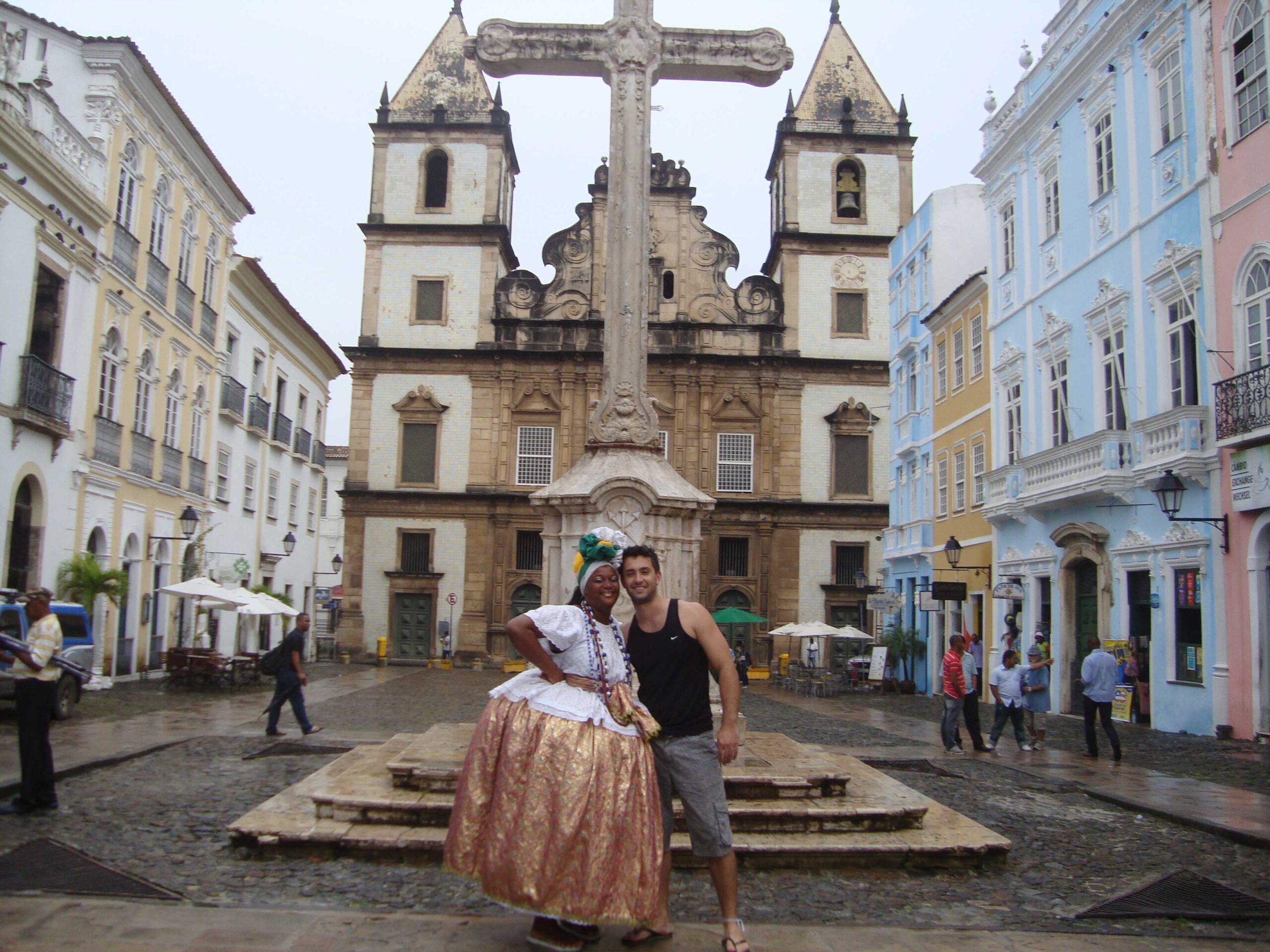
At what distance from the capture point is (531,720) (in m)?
4.64

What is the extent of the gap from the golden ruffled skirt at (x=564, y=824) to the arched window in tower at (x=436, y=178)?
35587 mm

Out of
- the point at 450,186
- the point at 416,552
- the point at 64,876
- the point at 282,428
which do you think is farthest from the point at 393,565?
the point at 64,876

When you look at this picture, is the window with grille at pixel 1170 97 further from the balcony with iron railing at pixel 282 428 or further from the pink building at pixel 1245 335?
the balcony with iron railing at pixel 282 428

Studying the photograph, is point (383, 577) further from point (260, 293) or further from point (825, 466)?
point (825, 466)

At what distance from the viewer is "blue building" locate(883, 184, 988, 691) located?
2697 cm

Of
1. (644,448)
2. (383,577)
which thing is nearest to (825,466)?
(383,577)

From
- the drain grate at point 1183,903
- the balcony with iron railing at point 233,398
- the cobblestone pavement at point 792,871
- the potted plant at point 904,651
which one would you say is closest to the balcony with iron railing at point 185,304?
the balcony with iron railing at point 233,398

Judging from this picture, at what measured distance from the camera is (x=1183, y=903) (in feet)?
19.5

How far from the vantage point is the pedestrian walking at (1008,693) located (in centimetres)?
1359

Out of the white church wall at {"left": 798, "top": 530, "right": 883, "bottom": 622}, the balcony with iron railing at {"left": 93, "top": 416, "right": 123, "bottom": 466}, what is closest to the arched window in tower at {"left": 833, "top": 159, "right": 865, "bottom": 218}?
the white church wall at {"left": 798, "top": 530, "right": 883, "bottom": 622}

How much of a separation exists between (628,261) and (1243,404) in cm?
886

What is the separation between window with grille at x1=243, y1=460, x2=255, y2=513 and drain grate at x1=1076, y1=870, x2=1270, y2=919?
27.4 m

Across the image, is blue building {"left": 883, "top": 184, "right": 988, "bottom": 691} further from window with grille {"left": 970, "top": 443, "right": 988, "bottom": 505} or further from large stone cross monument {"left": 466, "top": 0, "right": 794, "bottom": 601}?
large stone cross monument {"left": 466, "top": 0, "right": 794, "bottom": 601}

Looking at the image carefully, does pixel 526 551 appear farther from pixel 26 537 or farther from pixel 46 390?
pixel 46 390
